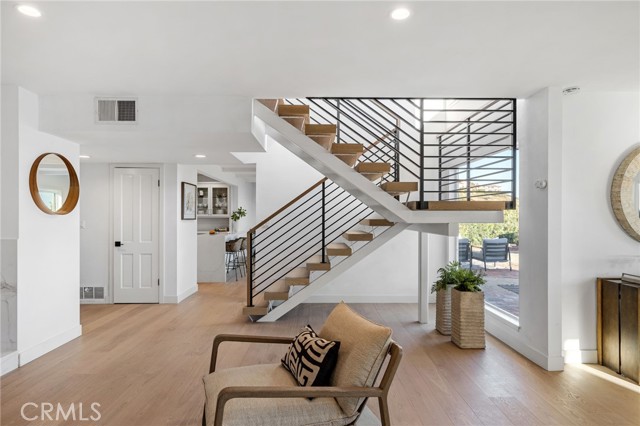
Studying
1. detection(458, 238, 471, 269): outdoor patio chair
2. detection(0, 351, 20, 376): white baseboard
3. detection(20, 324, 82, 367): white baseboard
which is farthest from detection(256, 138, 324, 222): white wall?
detection(0, 351, 20, 376): white baseboard

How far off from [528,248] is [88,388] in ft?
13.8

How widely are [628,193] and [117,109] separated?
5.05 metres

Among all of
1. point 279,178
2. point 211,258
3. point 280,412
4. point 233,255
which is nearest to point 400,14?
point 280,412

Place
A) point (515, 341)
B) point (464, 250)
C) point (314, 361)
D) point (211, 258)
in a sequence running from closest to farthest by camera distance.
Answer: point (314, 361), point (515, 341), point (464, 250), point (211, 258)

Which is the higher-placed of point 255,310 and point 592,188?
point 592,188

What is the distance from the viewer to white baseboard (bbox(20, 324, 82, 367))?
356cm

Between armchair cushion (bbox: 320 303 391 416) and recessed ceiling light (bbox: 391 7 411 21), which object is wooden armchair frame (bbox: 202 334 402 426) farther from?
recessed ceiling light (bbox: 391 7 411 21)

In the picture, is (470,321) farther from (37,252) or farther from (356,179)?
(37,252)

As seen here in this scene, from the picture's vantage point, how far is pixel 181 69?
3.04 metres

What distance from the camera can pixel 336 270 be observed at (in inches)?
194

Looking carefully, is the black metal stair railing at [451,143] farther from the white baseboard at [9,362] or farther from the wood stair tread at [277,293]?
the white baseboard at [9,362]

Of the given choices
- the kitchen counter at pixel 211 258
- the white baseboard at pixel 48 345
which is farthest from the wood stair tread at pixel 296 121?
the kitchen counter at pixel 211 258

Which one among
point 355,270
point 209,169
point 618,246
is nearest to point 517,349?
point 618,246

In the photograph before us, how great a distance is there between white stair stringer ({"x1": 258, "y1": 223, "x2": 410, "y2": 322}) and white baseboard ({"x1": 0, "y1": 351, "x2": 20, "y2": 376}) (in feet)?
8.31
